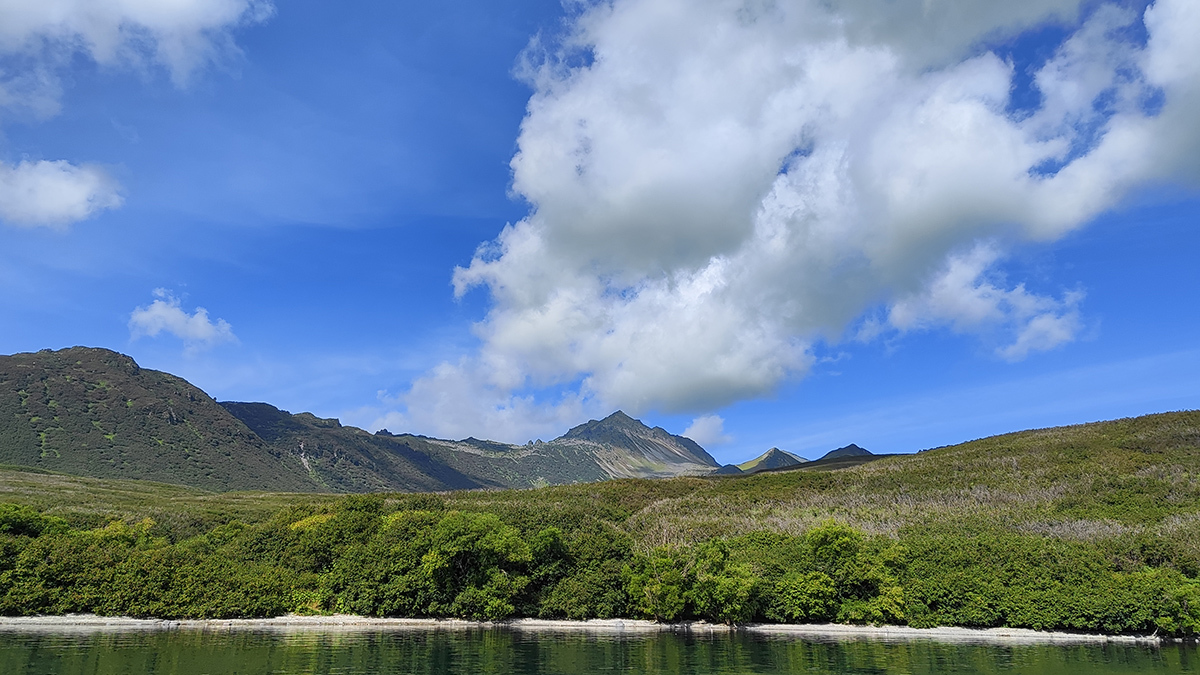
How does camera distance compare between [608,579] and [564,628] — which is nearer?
[564,628]

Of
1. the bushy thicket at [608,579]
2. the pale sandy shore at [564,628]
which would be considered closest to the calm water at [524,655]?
the pale sandy shore at [564,628]

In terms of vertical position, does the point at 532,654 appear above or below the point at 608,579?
below

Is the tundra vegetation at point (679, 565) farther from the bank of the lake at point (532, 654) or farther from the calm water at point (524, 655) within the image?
the calm water at point (524, 655)

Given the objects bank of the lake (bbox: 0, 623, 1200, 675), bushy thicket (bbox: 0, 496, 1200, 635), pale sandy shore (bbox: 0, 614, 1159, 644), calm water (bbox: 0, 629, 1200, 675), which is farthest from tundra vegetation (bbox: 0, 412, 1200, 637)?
calm water (bbox: 0, 629, 1200, 675)

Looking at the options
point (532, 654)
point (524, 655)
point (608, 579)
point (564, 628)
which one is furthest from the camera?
point (608, 579)

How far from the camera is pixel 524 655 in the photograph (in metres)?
51.9

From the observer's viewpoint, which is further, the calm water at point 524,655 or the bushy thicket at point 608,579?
the bushy thicket at point 608,579

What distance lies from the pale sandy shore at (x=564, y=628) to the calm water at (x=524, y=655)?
183 inches

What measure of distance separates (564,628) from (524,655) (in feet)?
74.1

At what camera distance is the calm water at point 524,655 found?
44250 mm

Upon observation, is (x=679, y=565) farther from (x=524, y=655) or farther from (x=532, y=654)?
(x=524, y=655)

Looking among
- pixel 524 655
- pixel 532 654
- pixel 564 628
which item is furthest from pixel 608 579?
pixel 524 655

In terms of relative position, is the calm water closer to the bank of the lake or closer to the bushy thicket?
the bank of the lake

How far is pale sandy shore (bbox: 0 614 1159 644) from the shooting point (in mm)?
64625
